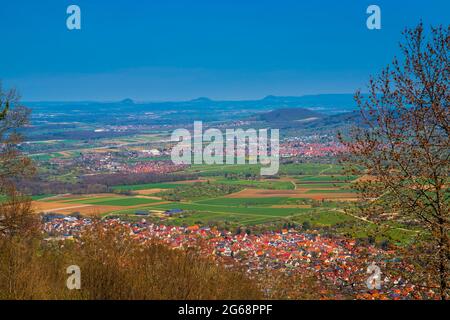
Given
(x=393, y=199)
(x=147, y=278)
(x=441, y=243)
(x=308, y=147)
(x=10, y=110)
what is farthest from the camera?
(x=308, y=147)

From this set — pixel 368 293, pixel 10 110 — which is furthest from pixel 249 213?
pixel 368 293

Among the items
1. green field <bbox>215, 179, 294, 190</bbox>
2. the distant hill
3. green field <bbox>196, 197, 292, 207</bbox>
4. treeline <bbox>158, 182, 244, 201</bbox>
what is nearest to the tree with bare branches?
green field <bbox>196, 197, 292, 207</bbox>

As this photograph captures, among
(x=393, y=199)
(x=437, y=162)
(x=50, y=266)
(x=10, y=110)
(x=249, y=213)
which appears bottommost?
(x=249, y=213)

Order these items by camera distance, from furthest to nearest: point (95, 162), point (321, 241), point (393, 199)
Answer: point (95, 162) < point (321, 241) < point (393, 199)

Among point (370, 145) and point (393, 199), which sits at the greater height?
point (370, 145)

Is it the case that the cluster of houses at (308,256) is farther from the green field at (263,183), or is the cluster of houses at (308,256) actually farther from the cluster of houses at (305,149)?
the cluster of houses at (305,149)

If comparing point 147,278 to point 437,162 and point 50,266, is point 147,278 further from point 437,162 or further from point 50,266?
point 437,162

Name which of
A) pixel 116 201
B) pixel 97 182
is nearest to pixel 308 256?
pixel 116 201

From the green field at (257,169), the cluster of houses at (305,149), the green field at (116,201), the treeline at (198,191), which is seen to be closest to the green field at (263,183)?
the treeline at (198,191)

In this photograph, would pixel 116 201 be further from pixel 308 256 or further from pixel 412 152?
pixel 412 152
